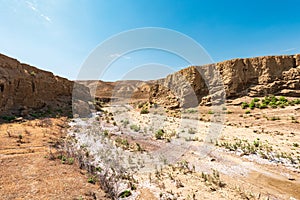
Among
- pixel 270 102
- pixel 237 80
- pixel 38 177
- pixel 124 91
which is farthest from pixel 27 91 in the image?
pixel 124 91

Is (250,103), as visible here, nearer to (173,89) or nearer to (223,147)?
(173,89)

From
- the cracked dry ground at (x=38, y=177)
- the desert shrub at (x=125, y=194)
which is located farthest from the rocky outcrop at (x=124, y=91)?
the desert shrub at (x=125, y=194)

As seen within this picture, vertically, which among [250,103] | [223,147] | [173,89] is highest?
[173,89]

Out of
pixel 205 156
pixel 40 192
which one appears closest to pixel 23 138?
pixel 40 192

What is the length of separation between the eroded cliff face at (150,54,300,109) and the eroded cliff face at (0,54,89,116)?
53.8ft

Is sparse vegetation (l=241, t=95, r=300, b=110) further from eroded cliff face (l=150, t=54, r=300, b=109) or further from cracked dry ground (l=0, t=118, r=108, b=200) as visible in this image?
cracked dry ground (l=0, t=118, r=108, b=200)

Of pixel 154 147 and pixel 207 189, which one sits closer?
pixel 207 189

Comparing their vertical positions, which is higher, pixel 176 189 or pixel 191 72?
pixel 191 72

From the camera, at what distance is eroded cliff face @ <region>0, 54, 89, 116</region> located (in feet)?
50.9

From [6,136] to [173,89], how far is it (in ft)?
72.1

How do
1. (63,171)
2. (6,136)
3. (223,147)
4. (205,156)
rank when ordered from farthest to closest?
(6,136) < (223,147) < (205,156) < (63,171)

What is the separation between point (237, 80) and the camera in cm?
2205

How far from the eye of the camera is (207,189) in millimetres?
4617

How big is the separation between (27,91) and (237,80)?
2614 cm
